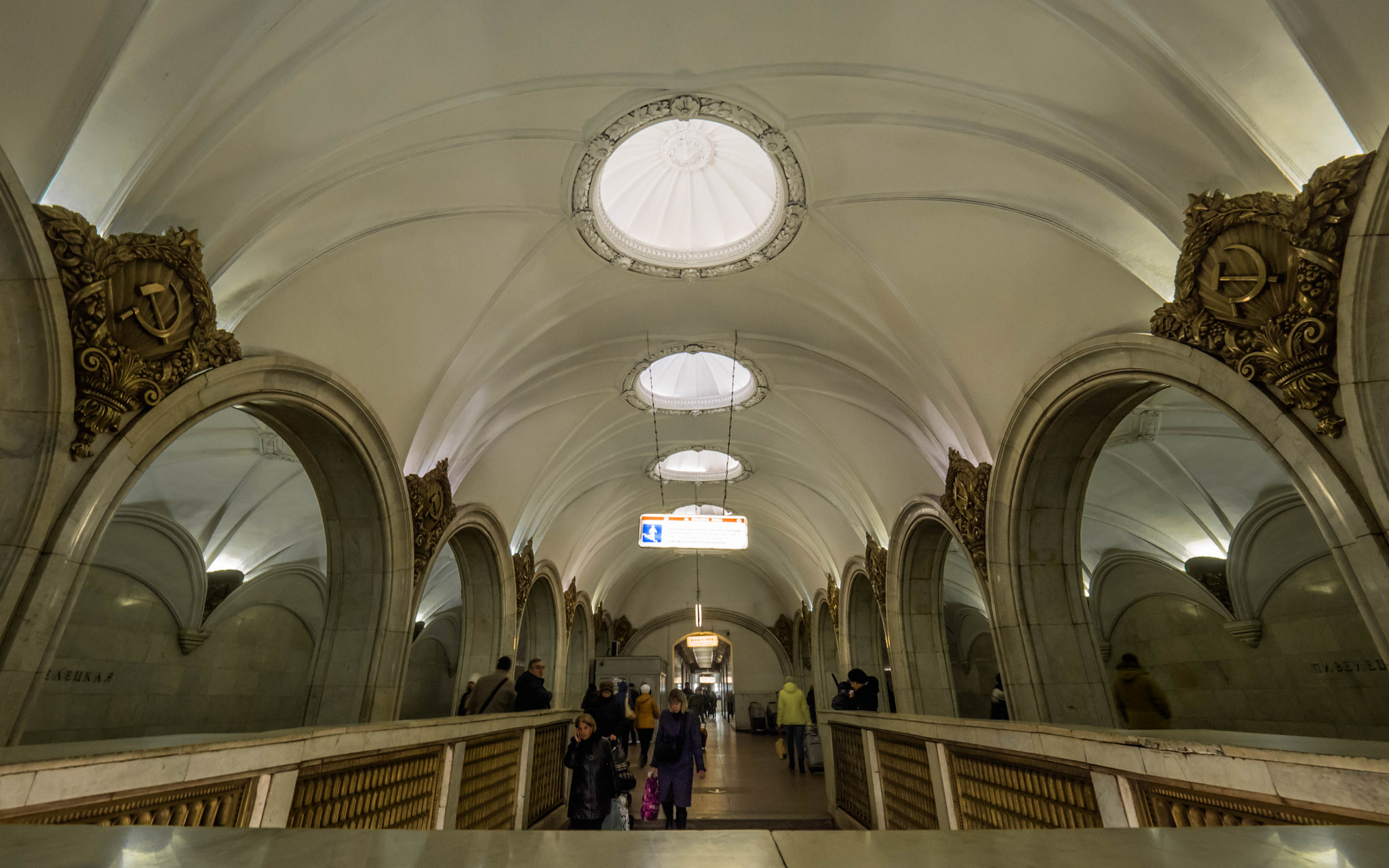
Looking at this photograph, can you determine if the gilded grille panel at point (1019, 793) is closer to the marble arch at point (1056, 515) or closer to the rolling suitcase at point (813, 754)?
the marble arch at point (1056, 515)

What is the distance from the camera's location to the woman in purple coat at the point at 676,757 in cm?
546

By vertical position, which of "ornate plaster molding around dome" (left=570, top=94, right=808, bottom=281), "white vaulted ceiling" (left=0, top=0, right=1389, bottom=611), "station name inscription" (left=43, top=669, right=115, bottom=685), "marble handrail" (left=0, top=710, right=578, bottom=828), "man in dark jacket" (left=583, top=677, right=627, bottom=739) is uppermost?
"ornate plaster molding around dome" (left=570, top=94, right=808, bottom=281)

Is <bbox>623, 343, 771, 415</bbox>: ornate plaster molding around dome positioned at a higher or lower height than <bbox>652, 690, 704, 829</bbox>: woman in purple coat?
higher

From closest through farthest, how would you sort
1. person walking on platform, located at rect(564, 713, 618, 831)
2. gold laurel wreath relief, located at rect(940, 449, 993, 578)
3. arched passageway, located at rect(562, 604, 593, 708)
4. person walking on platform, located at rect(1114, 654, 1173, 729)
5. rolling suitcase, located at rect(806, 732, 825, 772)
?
person walking on platform, located at rect(564, 713, 618, 831), person walking on platform, located at rect(1114, 654, 1173, 729), gold laurel wreath relief, located at rect(940, 449, 993, 578), rolling suitcase, located at rect(806, 732, 825, 772), arched passageway, located at rect(562, 604, 593, 708)

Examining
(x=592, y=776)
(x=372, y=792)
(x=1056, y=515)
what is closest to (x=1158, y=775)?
(x=592, y=776)

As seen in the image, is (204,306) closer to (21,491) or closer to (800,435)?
(21,491)

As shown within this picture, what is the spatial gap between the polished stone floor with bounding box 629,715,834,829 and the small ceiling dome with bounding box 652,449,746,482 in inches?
222

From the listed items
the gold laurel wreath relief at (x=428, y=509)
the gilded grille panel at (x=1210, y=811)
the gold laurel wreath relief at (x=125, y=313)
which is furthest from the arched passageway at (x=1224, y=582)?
the gold laurel wreath relief at (x=125, y=313)

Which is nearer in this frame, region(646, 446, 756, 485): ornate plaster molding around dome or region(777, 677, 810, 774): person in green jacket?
region(777, 677, 810, 774): person in green jacket

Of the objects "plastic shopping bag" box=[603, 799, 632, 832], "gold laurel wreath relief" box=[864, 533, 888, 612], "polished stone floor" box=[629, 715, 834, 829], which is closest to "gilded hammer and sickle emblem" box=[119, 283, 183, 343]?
"plastic shopping bag" box=[603, 799, 632, 832]

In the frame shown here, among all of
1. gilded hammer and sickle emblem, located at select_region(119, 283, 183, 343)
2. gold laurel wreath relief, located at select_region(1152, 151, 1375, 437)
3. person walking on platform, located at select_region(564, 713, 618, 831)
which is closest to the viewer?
gold laurel wreath relief, located at select_region(1152, 151, 1375, 437)

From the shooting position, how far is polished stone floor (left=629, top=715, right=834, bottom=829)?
22.5 ft

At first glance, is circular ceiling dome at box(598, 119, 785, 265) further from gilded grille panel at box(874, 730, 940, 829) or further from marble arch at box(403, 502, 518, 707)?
marble arch at box(403, 502, 518, 707)

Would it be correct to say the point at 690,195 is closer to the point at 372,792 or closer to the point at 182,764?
the point at 372,792
